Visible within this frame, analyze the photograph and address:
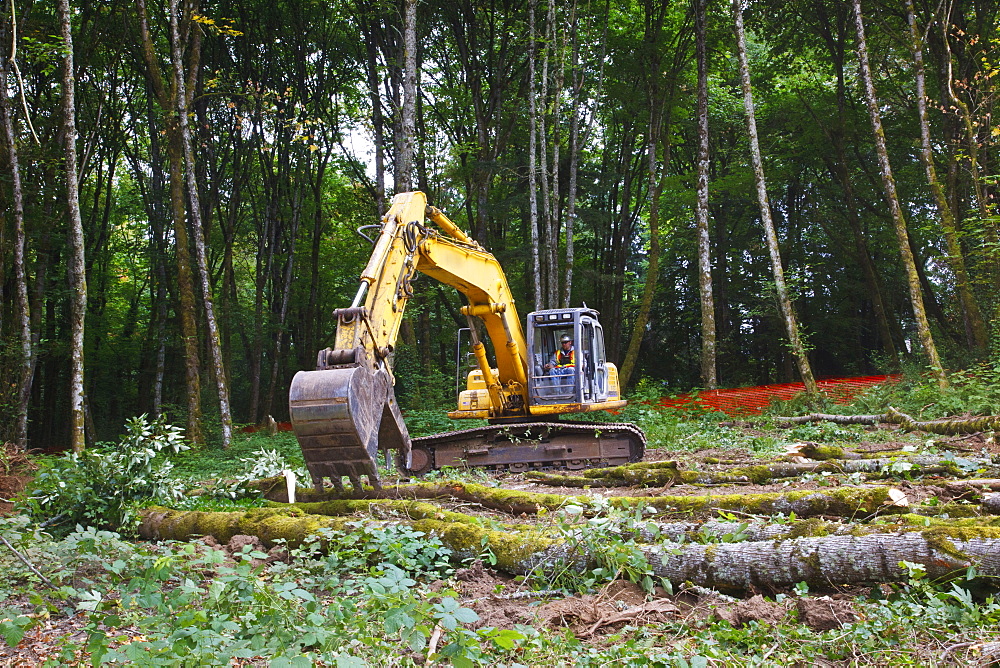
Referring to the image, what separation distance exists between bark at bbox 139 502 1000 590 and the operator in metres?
6.56

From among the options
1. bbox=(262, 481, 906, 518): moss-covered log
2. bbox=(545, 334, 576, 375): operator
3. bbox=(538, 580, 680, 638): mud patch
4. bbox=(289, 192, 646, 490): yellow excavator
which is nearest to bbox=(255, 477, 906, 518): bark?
bbox=(262, 481, 906, 518): moss-covered log

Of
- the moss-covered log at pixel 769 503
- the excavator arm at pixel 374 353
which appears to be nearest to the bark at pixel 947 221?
the excavator arm at pixel 374 353

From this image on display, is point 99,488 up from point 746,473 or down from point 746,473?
up

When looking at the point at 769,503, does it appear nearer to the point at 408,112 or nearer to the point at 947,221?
the point at 408,112

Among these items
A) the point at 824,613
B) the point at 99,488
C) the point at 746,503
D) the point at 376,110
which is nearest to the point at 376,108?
the point at 376,110

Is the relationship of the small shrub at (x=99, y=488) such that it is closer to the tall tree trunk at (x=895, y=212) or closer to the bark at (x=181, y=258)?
the bark at (x=181, y=258)

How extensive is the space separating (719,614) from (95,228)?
25929 millimetres

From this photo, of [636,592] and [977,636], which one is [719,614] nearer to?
[636,592]

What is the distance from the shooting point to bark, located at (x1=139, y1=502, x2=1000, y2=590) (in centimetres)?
391

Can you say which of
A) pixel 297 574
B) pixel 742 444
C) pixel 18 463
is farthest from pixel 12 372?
pixel 742 444

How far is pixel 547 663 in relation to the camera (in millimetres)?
3387

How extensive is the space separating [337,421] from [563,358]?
6526 millimetres

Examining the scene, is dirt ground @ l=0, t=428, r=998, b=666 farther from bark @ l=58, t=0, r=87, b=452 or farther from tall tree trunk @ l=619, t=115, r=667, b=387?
tall tree trunk @ l=619, t=115, r=667, b=387

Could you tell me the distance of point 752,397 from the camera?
17656 millimetres
